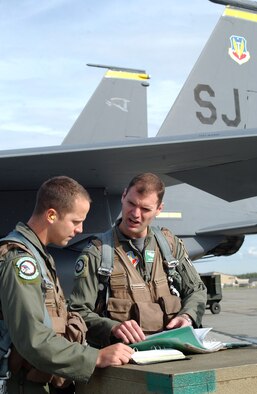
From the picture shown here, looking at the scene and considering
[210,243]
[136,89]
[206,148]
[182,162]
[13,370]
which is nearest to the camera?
[13,370]

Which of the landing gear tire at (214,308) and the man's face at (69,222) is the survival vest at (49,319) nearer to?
the man's face at (69,222)

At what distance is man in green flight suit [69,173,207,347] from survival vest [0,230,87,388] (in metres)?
0.29

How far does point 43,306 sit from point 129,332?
1.51ft

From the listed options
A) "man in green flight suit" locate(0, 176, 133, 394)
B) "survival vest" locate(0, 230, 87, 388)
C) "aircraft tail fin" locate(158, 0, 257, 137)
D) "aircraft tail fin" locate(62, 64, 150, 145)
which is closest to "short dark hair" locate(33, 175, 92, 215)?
"man in green flight suit" locate(0, 176, 133, 394)

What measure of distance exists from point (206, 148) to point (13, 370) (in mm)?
5269

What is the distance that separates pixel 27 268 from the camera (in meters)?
2.29

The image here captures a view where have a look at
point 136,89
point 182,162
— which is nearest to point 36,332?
point 182,162

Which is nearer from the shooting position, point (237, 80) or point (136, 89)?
point (237, 80)

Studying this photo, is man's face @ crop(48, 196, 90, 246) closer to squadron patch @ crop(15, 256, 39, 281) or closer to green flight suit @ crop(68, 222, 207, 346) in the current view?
squadron patch @ crop(15, 256, 39, 281)

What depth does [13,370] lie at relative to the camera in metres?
2.40

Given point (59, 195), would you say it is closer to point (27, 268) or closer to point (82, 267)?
point (27, 268)

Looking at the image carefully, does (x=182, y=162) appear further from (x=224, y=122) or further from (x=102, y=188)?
(x=224, y=122)

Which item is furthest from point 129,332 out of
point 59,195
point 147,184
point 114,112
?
point 114,112

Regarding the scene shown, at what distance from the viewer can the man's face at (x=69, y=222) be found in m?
2.47
